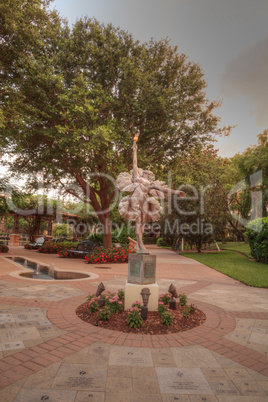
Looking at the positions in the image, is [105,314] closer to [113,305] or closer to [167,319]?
[113,305]

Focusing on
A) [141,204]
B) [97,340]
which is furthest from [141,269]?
[97,340]

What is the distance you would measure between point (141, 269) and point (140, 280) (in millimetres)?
238

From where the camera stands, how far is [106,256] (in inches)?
616

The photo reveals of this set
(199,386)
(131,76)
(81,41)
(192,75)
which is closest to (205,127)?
(192,75)

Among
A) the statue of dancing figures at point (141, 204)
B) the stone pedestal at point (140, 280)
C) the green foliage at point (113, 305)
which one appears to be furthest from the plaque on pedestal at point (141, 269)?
the green foliage at point (113, 305)

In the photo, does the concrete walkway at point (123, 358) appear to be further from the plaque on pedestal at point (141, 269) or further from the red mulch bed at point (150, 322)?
the plaque on pedestal at point (141, 269)

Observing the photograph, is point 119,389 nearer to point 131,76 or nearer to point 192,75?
point 131,76

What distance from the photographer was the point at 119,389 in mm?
2979

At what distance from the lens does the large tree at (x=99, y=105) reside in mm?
13070

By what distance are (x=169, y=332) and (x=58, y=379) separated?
2332 millimetres

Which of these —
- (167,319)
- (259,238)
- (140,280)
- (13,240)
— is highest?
(259,238)

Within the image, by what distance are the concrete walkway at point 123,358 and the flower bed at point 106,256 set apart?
8.97 meters

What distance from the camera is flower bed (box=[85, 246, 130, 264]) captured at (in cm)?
1528

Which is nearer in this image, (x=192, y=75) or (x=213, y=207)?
(x=192, y=75)
